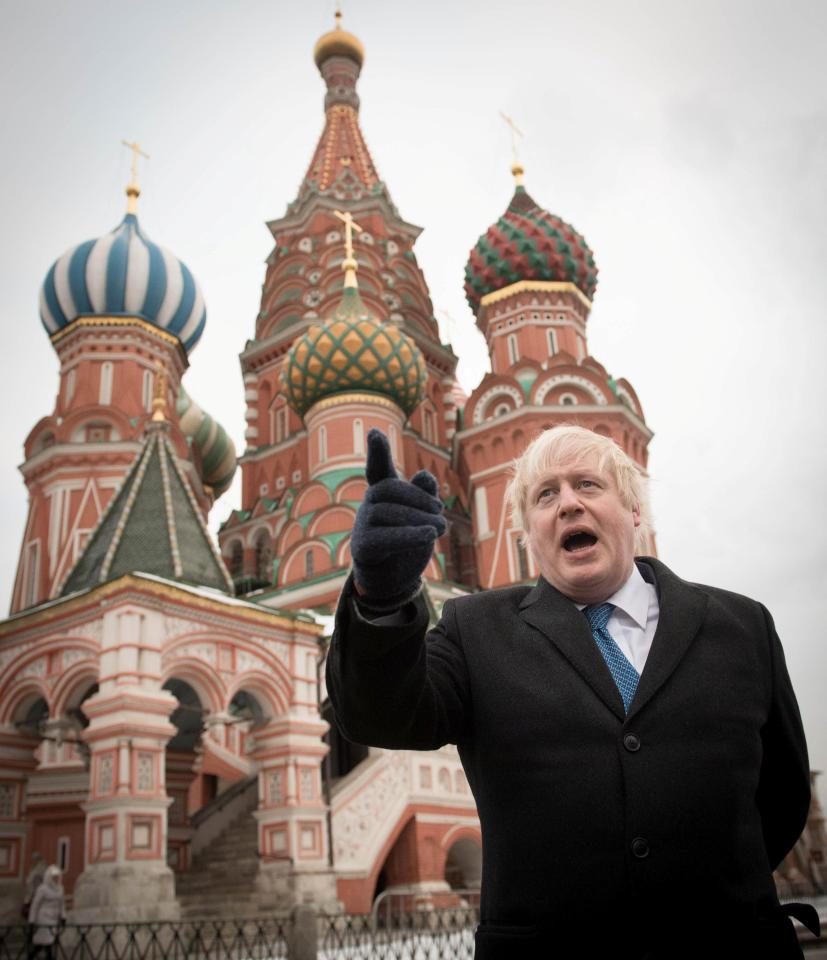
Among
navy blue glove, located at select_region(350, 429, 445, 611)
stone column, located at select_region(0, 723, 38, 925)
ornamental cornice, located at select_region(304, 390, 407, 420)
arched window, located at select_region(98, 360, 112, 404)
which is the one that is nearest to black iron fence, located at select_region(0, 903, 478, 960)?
stone column, located at select_region(0, 723, 38, 925)

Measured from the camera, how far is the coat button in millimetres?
1561

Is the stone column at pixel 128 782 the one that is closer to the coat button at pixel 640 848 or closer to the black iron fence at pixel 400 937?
the black iron fence at pixel 400 937

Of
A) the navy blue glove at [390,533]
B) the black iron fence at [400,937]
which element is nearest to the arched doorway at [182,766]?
the black iron fence at [400,937]

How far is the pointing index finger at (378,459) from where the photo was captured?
1.56m

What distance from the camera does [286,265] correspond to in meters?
27.3

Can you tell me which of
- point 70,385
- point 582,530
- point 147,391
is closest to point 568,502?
point 582,530

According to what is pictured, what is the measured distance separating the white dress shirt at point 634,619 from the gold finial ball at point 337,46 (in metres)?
34.3

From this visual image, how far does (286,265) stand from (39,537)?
11.8 metres

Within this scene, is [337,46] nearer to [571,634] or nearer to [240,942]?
[240,942]

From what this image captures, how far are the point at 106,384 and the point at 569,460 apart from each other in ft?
65.3

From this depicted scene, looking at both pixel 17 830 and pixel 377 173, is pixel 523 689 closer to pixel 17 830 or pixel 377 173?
pixel 17 830

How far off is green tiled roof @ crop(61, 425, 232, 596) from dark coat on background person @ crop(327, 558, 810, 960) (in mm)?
9839

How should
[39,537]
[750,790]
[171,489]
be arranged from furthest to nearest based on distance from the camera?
[39,537] → [171,489] → [750,790]

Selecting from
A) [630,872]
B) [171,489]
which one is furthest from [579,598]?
[171,489]
